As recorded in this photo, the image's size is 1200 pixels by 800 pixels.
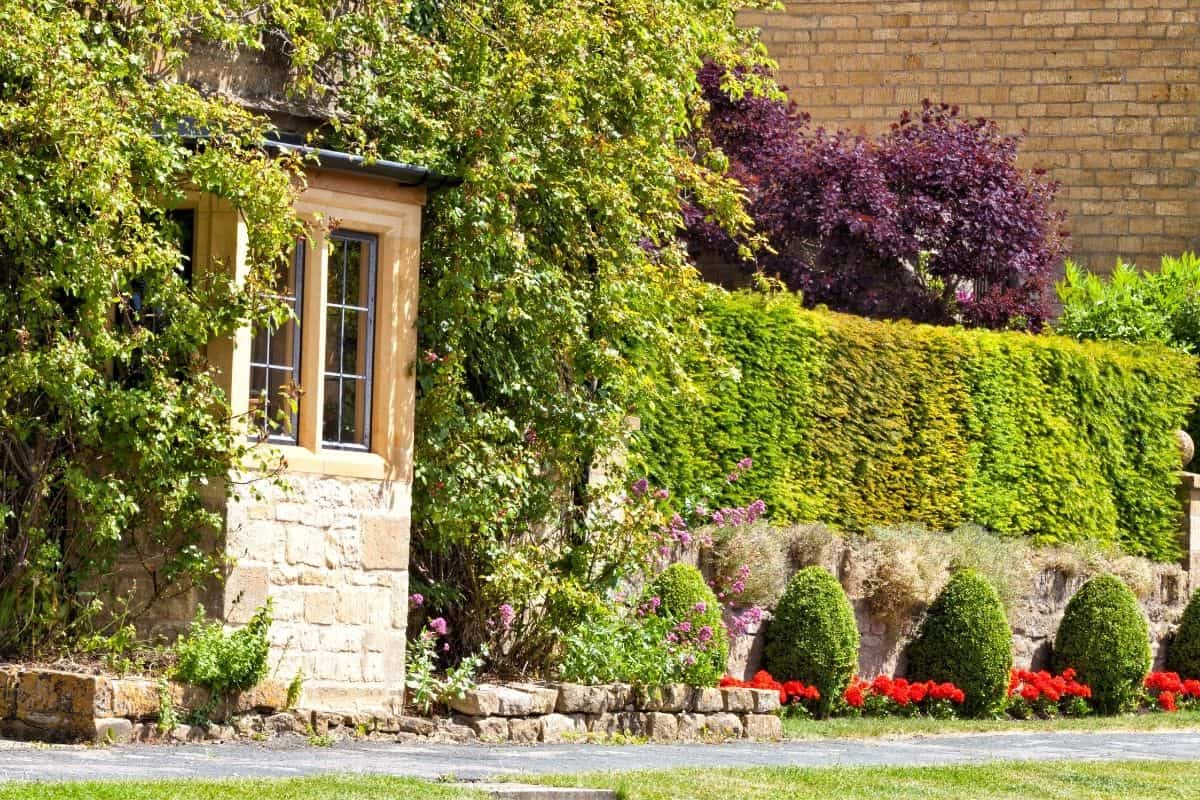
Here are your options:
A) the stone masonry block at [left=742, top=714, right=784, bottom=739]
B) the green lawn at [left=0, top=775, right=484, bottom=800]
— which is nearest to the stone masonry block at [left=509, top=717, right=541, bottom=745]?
the stone masonry block at [left=742, top=714, right=784, bottom=739]

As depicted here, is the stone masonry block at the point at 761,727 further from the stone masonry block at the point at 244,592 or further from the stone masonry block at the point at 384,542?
the stone masonry block at the point at 244,592

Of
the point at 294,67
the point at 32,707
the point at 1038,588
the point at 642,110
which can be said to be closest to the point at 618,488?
the point at 642,110

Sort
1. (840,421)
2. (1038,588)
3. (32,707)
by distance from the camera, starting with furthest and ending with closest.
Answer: (1038,588) → (840,421) → (32,707)

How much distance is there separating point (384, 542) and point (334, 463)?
1.99 ft

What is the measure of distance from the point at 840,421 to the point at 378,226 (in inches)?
230

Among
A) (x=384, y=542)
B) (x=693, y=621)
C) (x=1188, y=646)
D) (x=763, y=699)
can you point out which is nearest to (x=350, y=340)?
(x=384, y=542)

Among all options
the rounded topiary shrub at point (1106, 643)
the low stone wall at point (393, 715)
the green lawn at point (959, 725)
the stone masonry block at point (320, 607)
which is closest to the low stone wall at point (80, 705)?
the low stone wall at point (393, 715)

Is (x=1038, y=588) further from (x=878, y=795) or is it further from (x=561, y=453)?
(x=878, y=795)

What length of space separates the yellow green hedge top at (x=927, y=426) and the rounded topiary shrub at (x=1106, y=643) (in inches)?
39.3

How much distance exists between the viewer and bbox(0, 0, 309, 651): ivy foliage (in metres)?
11.3

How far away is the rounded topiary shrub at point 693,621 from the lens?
46.3 ft

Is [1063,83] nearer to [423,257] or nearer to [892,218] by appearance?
[892,218]

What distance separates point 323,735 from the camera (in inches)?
476

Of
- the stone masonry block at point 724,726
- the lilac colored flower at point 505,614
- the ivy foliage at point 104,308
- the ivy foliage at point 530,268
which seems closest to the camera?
the ivy foliage at point 104,308
